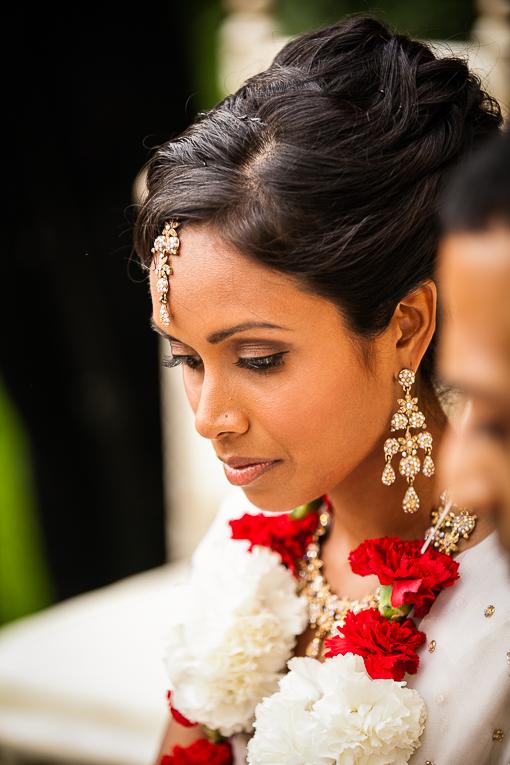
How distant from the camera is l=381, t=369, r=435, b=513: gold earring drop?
136 centimetres

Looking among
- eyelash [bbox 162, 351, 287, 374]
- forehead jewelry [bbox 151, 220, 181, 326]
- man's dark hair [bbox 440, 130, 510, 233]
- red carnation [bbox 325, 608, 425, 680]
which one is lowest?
red carnation [bbox 325, 608, 425, 680]

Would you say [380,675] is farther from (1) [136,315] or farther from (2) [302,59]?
(1) [136,315]

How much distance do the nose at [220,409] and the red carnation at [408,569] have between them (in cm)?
29

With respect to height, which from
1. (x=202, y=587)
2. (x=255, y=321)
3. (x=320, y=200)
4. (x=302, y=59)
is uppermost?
(x=302, y=59)

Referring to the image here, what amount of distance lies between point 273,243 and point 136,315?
7.84 feet

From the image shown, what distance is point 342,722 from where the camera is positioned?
123cm

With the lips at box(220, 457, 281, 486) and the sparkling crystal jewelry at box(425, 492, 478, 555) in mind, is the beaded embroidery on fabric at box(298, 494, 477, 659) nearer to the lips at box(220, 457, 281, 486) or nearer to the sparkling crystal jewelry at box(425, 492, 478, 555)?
the sparkling crystal jewelry at box(425, 492, 478, 555)

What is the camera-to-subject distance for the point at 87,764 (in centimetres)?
280

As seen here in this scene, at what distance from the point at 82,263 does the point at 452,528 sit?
7.62 feet

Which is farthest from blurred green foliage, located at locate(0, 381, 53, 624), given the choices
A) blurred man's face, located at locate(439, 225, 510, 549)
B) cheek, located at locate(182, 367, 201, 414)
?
blurred man's face, located at locate(439, 225, 510, 549)

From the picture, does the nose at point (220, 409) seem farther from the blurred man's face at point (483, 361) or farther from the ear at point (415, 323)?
the blurred man's face at point (483, 361)

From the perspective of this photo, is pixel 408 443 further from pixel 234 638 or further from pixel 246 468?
pixel 234 638

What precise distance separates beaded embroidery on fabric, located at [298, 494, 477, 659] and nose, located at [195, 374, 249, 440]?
370mm

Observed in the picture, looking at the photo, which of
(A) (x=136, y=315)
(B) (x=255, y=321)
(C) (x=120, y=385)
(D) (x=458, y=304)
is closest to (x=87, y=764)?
(C) (x=120, y=385)
